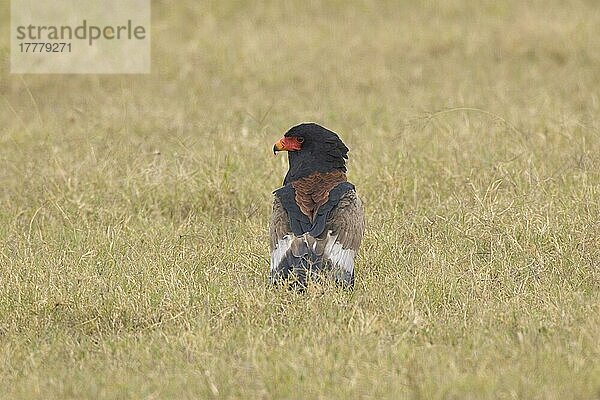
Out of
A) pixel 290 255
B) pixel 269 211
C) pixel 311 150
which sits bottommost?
pixel 290 255

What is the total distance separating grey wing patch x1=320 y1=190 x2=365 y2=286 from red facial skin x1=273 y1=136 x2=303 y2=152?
0.64 meters

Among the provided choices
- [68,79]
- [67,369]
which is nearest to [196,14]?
[68,79]

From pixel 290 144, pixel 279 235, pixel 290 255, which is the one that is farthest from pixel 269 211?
pixel 290 255

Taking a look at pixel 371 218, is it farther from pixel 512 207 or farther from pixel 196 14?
pixel 196 14

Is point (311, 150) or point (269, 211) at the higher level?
point (311, 150)

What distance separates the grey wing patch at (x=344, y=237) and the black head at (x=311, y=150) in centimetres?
43

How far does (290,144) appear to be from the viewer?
6715 millimetres

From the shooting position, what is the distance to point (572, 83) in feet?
38.5

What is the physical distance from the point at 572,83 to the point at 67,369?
8.31 metres

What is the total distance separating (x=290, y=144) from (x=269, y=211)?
3.74 feet

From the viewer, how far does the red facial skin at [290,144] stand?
6.71m

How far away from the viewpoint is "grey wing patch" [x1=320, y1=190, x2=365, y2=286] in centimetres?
580

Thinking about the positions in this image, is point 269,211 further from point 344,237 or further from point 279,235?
point 344,237

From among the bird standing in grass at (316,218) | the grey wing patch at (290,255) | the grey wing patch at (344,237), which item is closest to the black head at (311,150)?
the bird standing in grass at (316,218)
